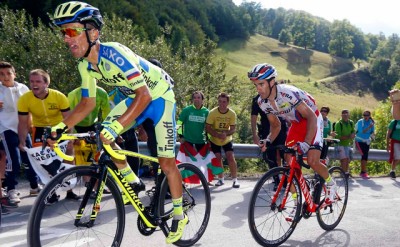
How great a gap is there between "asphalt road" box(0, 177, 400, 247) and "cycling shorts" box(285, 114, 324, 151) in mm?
1164

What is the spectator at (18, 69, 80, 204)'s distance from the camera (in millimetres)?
6879

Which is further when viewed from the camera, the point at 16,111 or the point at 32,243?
the point at 16,111

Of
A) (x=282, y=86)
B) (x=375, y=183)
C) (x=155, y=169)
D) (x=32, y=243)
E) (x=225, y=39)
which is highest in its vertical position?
(x=225, y=39)

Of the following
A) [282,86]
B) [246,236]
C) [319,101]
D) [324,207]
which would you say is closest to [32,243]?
[246,236]

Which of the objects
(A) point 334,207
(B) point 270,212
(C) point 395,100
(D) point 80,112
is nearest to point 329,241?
(A) point 334,207

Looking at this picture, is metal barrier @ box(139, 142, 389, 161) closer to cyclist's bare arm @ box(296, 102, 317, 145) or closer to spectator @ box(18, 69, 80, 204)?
spectator @ box(18, 69, 80, 204)

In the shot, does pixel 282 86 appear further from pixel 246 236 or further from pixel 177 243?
pixel 177 243

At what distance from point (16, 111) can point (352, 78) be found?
128255 mm

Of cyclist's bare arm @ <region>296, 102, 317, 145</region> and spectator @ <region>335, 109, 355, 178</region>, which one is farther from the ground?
cyclist's bare arm @ <region>296, 102, 317, 145</region>

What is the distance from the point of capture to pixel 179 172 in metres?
4.65

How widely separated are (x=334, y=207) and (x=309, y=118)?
147cm

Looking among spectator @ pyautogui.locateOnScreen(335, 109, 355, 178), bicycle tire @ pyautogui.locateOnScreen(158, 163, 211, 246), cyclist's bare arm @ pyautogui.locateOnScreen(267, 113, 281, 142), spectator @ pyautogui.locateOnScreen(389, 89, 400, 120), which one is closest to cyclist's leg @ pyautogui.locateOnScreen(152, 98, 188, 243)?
bicycle tire @ pyautogui.locateOnScreen(158, 163, 211, 246)

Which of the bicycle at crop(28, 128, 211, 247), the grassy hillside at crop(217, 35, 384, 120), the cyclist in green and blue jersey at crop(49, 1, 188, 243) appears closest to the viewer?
the bicycle at crop(28, 128, 211, 247)

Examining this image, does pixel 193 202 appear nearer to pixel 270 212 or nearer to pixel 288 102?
pixel 270 212
